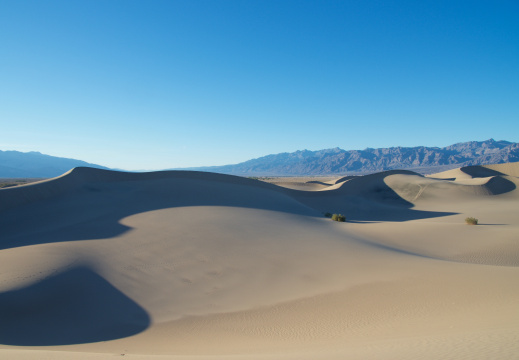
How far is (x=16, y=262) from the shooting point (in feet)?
32.5

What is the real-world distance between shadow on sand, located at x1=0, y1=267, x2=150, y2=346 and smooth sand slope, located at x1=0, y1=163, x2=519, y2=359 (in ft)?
0.13

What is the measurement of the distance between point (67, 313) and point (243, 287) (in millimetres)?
4571

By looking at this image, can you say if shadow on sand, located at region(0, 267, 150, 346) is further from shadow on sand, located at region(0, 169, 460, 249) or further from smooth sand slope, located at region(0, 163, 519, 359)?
shadow on sand, located at region(0, 169, 460, 249)

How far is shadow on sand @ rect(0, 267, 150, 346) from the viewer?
6906mm

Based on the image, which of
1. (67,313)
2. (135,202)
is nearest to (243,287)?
(67,313)

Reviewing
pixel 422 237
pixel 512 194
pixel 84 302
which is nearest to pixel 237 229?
pixel 84 302

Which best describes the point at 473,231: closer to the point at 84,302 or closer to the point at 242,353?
the point at 242,353

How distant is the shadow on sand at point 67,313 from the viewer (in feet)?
22.7

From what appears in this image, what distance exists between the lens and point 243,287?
954 cm

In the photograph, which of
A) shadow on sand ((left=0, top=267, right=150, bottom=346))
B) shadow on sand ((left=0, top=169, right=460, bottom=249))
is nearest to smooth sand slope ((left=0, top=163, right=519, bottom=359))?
shadow on sand ((left=0, top=267, right=150, bottom=346))

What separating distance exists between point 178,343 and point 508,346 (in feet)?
19.0

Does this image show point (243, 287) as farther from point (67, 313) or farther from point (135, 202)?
point (135, 202)

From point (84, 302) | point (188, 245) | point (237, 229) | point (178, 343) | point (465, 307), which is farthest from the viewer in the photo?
point (237, 229)

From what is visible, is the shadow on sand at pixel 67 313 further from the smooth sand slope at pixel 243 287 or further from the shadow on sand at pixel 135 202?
the shadow on sand at pixel 135 202
